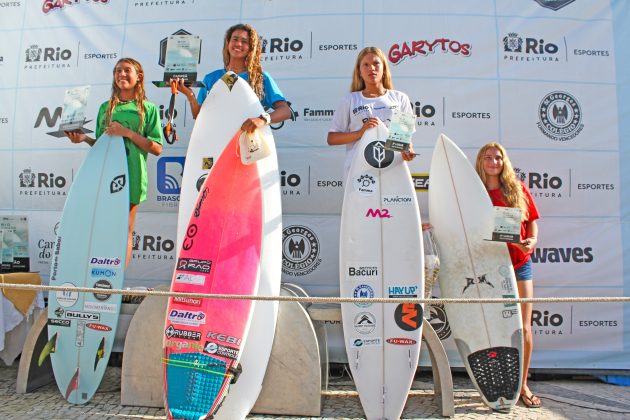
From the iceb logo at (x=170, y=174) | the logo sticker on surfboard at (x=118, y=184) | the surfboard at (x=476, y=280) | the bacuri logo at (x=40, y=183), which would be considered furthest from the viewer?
the bacuri logo at (x=40, y=183)

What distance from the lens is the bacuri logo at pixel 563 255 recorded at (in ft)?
10.1

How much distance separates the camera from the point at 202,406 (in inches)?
84.9

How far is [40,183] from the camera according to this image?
11.3 feet

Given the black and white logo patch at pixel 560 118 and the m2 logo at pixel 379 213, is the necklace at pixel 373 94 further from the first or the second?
the black and white logo patch at pixel 560 118

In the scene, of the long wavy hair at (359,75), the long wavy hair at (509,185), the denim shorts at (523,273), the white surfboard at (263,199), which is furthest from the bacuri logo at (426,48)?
the denim shorts at (523,273)

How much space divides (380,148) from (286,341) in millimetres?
1101

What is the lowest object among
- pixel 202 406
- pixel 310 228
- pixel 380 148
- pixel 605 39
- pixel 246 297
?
pixel 202 406

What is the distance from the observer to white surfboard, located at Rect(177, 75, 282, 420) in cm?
230

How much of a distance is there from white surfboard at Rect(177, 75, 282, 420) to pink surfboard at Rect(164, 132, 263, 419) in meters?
0.06

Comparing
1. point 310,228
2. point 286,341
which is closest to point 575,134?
point 310,228

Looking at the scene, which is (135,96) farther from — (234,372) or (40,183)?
(234,372)

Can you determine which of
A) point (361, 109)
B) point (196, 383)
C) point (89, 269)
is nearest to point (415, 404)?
point (196, 383)

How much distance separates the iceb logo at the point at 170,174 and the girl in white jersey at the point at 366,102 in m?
1.20

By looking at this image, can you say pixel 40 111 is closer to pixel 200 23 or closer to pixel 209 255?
pixel 200 23
